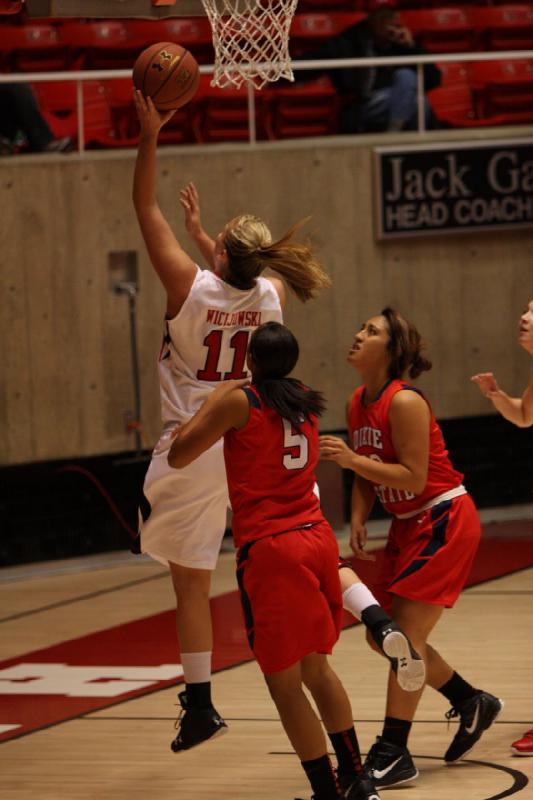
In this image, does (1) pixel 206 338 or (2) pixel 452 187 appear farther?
(2) pixel 452 187

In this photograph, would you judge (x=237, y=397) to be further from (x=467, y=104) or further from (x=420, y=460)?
(x=467, y=104)

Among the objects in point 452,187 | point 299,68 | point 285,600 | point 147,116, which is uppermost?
point 299,68

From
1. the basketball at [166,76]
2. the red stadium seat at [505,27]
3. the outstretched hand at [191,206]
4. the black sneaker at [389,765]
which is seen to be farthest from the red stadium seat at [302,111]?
the black sneaker at [389,765]

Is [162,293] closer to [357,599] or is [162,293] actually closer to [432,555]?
[432,555]

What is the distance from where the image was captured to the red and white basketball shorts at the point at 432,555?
575 cm

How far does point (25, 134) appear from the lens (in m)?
10.6

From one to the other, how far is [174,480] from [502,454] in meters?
6.08

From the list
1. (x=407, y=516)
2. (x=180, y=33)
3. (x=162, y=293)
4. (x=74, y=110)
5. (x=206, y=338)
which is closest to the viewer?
(x=407, y=516)

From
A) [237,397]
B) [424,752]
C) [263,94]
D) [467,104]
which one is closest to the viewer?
[237,397]

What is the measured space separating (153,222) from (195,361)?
54 centimetres

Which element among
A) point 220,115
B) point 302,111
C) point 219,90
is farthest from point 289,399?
point 302,111

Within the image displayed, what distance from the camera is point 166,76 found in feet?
20.3

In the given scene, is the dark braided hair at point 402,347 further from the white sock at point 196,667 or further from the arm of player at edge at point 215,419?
the white sock at point 196,667

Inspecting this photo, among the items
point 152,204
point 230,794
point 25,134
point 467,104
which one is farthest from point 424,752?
point 467,104
